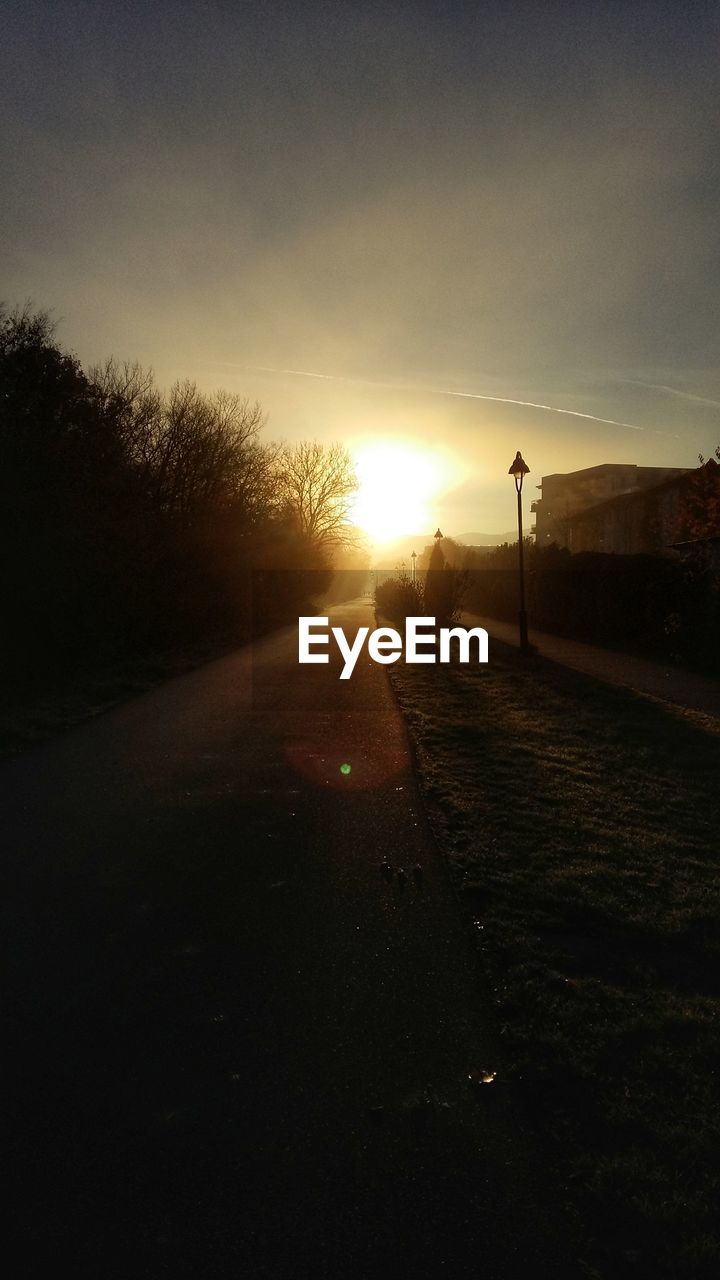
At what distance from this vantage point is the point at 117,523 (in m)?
24.6

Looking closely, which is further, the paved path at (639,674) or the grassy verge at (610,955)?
the paved path at (639,674)

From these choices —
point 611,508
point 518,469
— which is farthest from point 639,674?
point 611,508

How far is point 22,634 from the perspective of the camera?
61.6 feet

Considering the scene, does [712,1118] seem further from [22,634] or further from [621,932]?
[22,634]

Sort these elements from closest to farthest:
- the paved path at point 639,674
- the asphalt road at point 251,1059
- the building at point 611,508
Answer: the asphalt road at point 251,1059, the paved path at point 639,674, the building at point 611,508

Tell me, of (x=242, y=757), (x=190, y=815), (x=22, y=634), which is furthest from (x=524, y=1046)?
(x=22, y=634)

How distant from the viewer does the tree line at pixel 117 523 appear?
60.8 ft

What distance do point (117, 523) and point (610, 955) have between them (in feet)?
72.7

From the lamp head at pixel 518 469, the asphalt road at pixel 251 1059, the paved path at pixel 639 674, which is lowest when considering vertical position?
the paved path at pixel 639 674

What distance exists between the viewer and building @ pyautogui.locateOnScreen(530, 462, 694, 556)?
2093 inches

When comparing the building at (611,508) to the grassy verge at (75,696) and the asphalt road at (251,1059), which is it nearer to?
the grassy verge at (75,696)

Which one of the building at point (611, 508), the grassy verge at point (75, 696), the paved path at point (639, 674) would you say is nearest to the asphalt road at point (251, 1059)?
the grassy verge at point (75, 696)

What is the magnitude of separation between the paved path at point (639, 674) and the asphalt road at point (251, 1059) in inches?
327

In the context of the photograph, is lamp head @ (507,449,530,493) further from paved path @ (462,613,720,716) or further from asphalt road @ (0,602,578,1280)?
asphalt road @ (0,602,578,1280)
